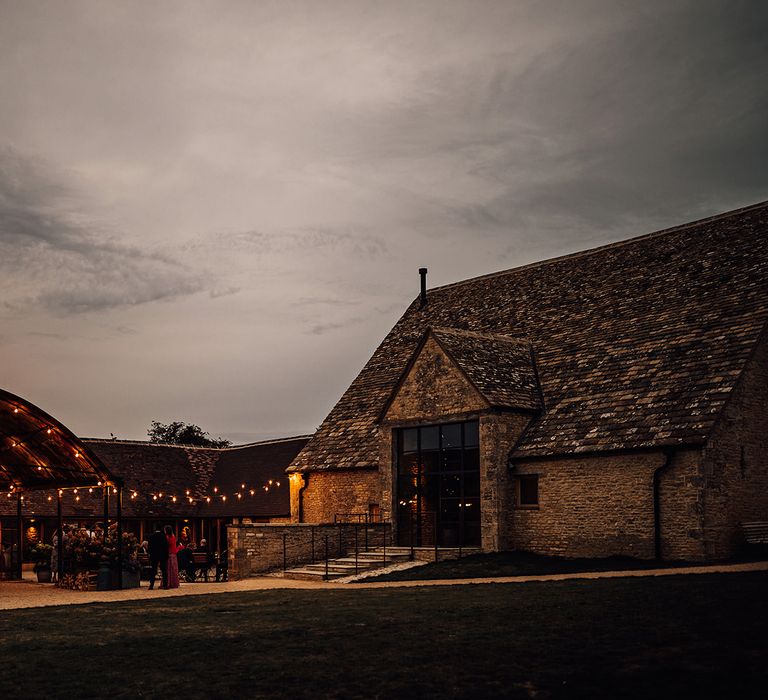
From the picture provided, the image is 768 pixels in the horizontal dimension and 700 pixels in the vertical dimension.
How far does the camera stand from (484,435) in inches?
1049

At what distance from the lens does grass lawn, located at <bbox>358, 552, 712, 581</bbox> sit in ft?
74.8

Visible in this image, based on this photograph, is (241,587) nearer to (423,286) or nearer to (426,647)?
(426,647)

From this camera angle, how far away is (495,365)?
28484 mm

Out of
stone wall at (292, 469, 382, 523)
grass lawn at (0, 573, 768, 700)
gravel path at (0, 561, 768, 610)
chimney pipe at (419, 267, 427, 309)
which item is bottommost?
gravel path at (0, 561, 768, 610)

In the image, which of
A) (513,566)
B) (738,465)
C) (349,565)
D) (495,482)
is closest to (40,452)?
(349,565)

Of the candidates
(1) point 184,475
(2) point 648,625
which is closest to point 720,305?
(2) point 648,625

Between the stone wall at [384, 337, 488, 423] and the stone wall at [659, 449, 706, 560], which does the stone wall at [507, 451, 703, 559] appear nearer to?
the stone wall at [659, 449, 706, 560]

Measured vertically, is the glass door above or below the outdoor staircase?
above

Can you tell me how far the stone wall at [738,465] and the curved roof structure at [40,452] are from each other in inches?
599

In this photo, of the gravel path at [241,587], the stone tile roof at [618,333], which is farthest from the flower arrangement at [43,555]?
the stone tile roof at [618,333]

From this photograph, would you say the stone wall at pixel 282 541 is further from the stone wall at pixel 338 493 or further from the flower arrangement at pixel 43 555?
the flower arrangement at pixel 43 555

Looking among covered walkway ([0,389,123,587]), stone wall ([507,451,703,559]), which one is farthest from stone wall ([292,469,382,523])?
covered walkway ([0,389,123,587])

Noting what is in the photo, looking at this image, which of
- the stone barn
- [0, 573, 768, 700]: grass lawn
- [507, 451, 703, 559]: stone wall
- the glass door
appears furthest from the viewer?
the glass door

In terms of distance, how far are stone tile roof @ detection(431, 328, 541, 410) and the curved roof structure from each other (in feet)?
34.2
